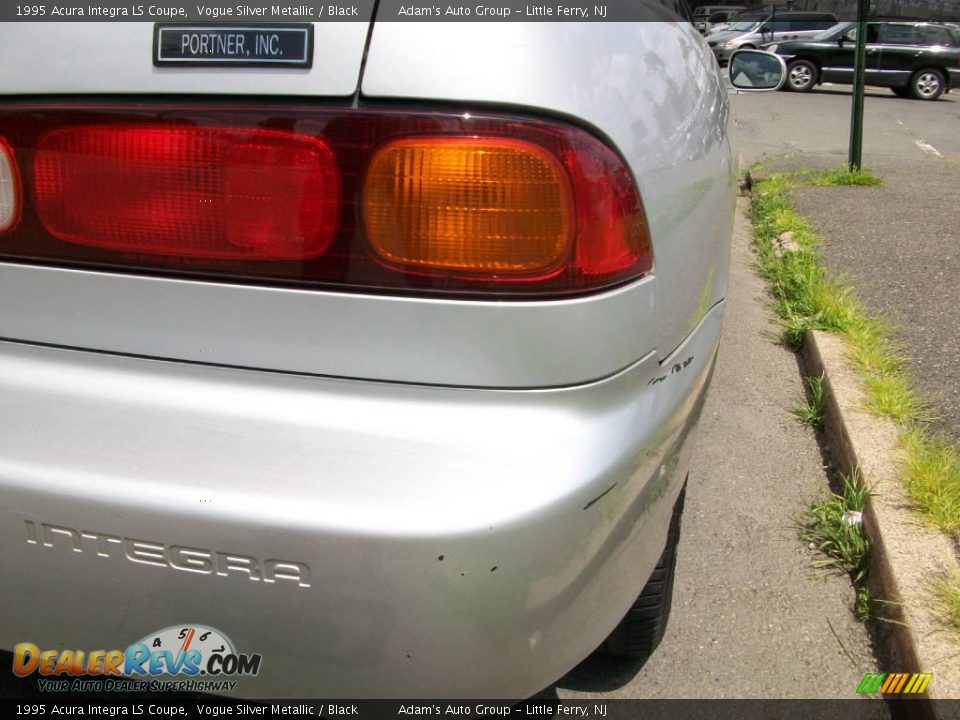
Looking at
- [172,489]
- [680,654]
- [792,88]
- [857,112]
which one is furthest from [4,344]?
[792,88]

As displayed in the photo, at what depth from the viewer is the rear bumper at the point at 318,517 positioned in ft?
4.07

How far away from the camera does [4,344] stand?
1445mm

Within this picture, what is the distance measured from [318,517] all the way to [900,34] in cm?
2125

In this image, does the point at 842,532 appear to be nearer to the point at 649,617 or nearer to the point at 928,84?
the point at 649,617

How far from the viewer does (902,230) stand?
5.88 metres

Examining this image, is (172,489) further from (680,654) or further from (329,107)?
(680,654)

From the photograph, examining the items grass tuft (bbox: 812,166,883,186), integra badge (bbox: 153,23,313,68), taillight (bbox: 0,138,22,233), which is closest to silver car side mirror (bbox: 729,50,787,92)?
integra badge (bbox: 153,23,313,68)

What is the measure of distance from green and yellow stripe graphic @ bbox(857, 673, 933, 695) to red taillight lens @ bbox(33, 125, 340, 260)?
1561 millimetres

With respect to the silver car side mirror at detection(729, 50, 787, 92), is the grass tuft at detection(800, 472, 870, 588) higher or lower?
lower

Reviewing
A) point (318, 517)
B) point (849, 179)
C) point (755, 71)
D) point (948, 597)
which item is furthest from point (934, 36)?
point (318, 517)

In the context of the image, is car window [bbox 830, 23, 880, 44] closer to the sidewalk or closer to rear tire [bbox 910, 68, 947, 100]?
rear tire [bbox 910, 68, 947, 100]

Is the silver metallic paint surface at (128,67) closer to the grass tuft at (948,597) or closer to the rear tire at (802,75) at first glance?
the grass tuft at (948,597)

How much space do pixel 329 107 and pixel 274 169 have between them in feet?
0.39

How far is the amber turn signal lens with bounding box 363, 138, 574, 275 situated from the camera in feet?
4.14
